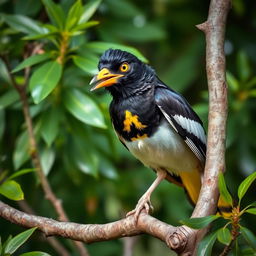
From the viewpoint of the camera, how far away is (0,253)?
299 centimetres

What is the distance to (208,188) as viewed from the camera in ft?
9.93

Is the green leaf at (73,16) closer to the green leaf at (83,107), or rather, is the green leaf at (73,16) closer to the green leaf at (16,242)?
the green leaf at (83,107)

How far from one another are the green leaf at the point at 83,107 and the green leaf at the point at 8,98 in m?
0.41

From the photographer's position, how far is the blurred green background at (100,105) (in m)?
4.48

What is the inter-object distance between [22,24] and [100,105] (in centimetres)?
91

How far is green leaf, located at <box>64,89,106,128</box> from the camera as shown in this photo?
4232 mm

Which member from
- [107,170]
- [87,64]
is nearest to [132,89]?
[87,64]

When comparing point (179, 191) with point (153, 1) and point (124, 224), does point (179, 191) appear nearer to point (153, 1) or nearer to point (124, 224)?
point (153, 1)

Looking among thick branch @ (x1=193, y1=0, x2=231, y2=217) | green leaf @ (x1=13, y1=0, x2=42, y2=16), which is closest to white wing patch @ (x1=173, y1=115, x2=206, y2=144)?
thick branch @ (x1=193, y1=0, x2=231, y2=217)

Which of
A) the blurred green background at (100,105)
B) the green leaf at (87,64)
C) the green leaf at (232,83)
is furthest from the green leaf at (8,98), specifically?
the green leaf at (232,83)

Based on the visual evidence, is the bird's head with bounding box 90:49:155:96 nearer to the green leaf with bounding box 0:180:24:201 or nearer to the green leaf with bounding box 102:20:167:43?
the green leaf with bounding box 0:180:24:201

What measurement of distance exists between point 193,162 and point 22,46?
172 centimetres

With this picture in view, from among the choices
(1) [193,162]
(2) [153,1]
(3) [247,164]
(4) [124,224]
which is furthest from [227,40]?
(4) [124,224]

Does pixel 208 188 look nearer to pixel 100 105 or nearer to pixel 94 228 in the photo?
pixel 94 228
